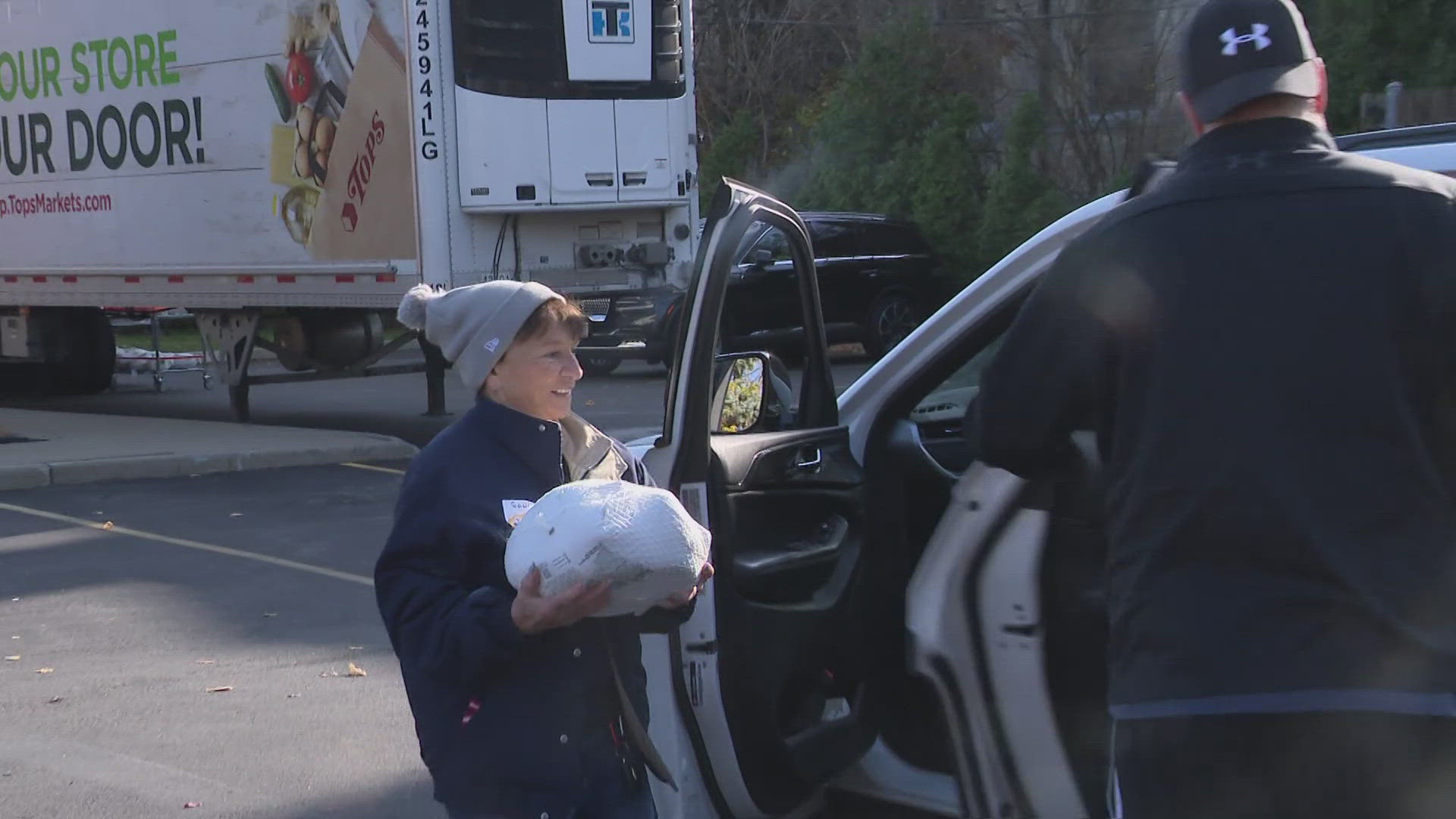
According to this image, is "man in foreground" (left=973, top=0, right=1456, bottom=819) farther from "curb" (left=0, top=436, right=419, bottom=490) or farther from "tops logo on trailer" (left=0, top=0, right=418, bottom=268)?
"tops logo on trailer" (left=0, top=0, right=418, bottom=268)

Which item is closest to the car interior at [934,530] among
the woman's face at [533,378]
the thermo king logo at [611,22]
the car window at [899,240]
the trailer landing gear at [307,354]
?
the woman's face at [533,378]

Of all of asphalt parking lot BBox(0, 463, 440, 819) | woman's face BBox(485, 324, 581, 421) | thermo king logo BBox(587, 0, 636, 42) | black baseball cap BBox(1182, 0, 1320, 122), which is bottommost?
asphalt parking lot BBox(0, 463, 440, 819)

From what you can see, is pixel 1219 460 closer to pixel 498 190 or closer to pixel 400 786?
pixel 400 786

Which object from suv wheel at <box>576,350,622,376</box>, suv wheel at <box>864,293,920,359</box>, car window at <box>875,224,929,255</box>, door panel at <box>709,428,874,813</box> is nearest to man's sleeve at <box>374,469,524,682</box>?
door panel at <box>709,428,874,813</box>

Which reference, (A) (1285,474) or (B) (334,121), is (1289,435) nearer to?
(A) (1285,474)

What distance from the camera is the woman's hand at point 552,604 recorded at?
249 centimetres

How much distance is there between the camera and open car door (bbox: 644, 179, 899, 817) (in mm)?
3648

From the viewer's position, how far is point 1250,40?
2229 millimetres

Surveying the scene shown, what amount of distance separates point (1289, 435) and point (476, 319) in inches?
52.0

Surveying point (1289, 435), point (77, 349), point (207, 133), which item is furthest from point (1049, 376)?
point (77, 349)

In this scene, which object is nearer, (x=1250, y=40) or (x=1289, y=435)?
(x=1289, y=435)

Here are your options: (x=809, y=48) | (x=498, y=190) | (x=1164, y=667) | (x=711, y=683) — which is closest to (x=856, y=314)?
(x=498, y=190)

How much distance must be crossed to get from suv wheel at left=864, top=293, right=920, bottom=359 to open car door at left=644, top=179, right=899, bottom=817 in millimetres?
14399

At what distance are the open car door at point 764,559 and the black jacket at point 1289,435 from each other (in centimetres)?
152
